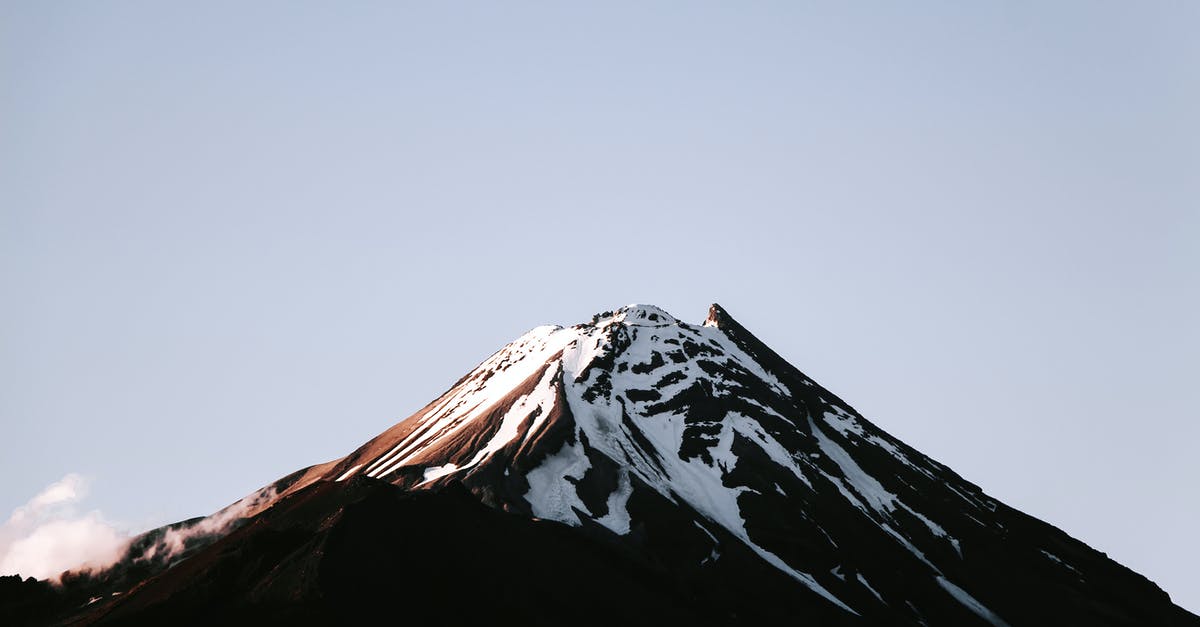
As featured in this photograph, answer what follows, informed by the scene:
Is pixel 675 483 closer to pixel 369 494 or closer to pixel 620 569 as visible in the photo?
pixel 620 569

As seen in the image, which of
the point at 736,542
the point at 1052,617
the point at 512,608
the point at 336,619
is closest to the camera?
the point at 336,619

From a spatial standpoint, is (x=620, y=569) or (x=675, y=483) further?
(x=675, y=483)

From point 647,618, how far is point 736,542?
3820 centimetres

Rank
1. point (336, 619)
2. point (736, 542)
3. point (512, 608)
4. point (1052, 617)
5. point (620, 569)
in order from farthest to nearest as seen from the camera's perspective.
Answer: point (1052, 617), point (736, 542), point (620, 569), point (512, 608), point (336, 619)

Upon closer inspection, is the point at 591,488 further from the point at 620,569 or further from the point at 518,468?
the point at 620,569

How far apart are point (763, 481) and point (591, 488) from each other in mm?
31169

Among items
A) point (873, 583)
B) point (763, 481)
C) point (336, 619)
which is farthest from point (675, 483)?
point (336, 619)

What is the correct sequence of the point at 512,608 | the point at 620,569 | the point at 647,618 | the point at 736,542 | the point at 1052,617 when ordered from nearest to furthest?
1. the point at 512,608
2. the point at 647,618
3. the point at 620,569
4. the point at 736,542
5. the point at 1052,617

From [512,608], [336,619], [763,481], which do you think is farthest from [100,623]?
[763,481]

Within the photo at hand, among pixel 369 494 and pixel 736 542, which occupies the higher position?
pixel 369 494

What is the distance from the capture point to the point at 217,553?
141 m

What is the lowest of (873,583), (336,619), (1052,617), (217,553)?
(1052,617)

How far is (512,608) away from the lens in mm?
125688

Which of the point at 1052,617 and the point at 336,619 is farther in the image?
the point at 1052,617
